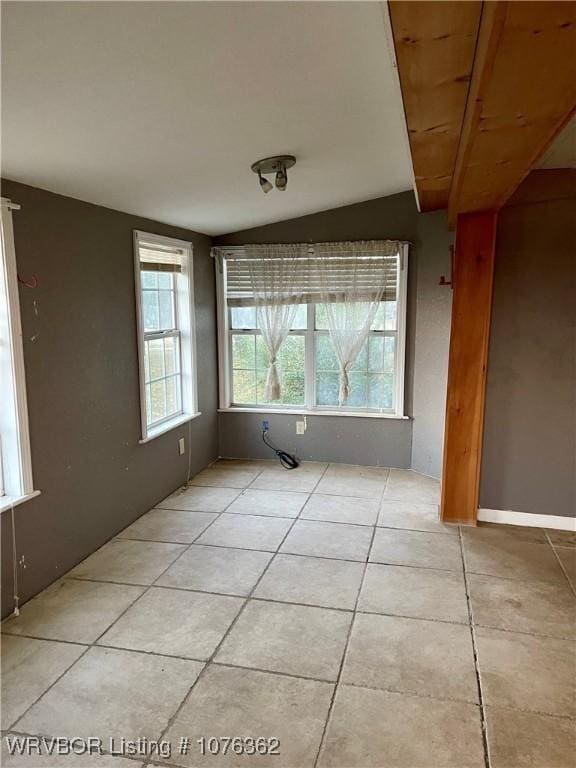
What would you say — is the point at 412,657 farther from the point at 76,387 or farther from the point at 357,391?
the point at 357,391

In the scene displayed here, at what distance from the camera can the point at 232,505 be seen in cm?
392

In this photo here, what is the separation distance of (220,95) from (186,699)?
91.2 inches

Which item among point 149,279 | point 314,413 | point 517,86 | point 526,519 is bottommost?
point 526,519

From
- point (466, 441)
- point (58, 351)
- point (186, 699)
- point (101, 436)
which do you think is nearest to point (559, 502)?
point (466, 441)

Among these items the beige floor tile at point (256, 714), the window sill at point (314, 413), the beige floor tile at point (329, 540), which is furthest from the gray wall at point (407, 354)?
the beige floor tile at point (256, 714)

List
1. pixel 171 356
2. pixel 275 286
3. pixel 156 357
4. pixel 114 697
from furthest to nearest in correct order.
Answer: pixel 275 286
pixel 171 356
pixel 156 357
pixel 114 697

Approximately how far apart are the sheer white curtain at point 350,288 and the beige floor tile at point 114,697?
299cm

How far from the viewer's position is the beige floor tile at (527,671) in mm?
1979

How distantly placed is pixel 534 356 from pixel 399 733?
2416mm

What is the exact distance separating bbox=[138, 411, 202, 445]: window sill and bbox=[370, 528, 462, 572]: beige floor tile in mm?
1753

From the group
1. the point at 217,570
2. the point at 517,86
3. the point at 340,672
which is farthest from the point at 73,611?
the point at 517,86

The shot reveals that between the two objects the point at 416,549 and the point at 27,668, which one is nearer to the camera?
the point at 27,668

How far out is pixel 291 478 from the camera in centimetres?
452

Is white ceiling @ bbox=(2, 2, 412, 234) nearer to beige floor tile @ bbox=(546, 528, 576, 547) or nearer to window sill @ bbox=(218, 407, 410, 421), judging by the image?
window sill @ bbox=(218, 407, 410, 421)
